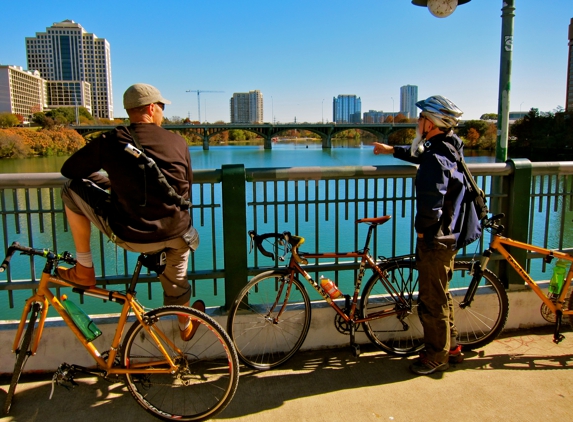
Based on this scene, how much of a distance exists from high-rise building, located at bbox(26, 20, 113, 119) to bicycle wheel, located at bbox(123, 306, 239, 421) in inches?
6862

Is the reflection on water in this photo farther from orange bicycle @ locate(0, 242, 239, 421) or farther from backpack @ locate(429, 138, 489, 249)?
orange bicycle @ locate(0, 242, 239, 421)

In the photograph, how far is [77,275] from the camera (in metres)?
2.87

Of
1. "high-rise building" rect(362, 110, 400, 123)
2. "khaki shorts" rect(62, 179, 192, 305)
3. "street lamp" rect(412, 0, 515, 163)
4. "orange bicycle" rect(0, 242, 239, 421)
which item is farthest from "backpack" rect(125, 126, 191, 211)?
"high-rise building" rect(362, 110, 400, 123)

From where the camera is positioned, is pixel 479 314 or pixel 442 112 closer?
pixel 442 112

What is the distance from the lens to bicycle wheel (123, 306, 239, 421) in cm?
276

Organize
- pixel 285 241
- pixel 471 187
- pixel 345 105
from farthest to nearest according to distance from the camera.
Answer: pixel 345 105 < pixel 285 241 < pixel 471 187

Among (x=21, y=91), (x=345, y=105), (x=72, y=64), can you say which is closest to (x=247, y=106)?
(x=345, y=105)

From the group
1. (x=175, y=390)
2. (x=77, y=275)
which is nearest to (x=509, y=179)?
(x=175, y=390)

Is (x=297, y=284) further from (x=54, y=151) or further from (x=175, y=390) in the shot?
(x=54, y=151)

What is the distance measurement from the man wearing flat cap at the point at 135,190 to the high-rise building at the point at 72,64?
17401 cm

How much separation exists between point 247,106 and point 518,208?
577 ft

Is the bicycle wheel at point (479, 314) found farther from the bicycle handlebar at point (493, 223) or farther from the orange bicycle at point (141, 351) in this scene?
the orange bicycle at point (141, 351)

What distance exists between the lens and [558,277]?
3719 mm

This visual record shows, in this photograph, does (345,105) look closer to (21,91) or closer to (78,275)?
(21,91)
